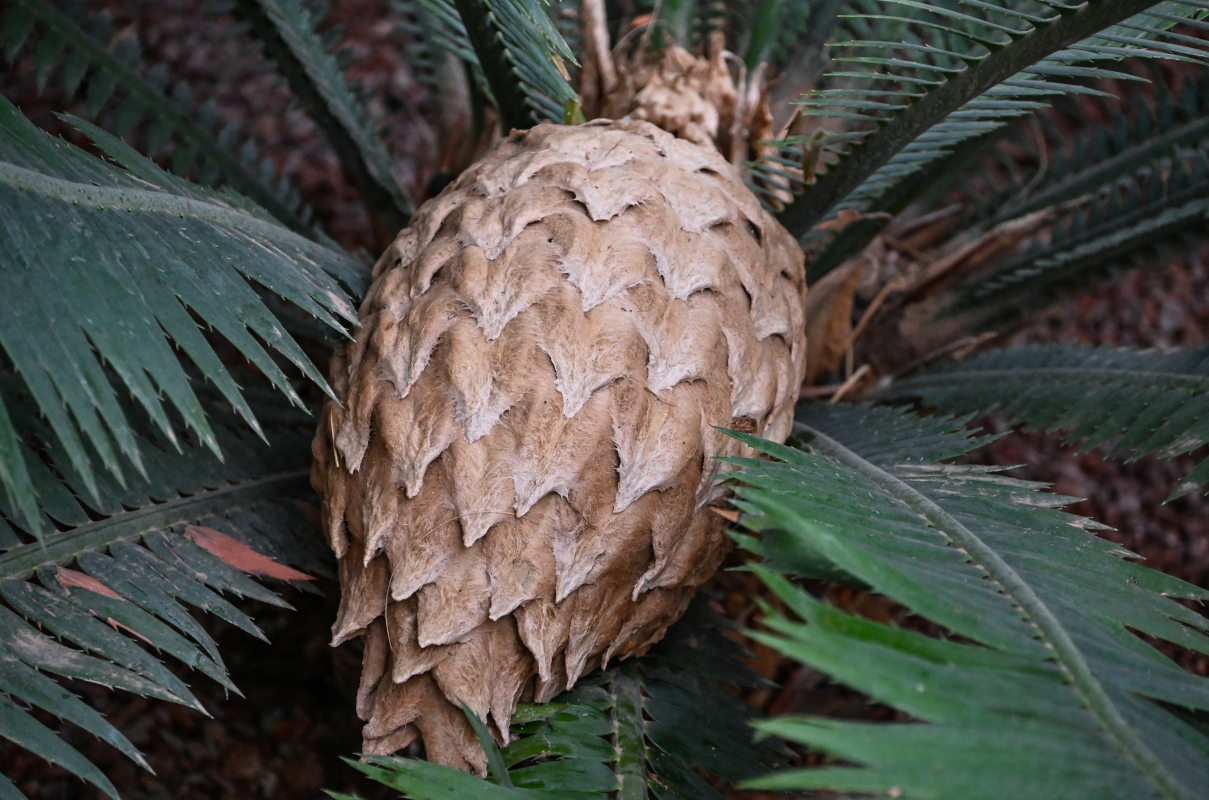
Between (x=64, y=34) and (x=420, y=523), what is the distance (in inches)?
41.3

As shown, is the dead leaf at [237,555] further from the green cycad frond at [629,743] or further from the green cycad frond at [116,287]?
the green cycad frond at [629,743]

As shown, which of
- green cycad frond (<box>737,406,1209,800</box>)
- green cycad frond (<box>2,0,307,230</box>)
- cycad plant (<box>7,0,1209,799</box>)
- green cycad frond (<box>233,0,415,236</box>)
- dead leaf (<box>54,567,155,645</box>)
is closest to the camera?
green cycad frond (<box>737,406,1209,800</box>)

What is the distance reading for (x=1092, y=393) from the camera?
44.6 inches

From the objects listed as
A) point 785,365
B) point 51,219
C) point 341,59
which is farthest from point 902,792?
point 341,59

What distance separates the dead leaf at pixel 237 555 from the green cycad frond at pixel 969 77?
2.36 feet

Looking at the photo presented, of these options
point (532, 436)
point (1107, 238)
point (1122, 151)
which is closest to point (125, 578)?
point (532, 436)

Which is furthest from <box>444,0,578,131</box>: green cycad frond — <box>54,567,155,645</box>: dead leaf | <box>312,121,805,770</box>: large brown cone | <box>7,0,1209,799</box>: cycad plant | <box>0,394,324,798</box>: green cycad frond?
<box>54,567,155,645</box>: dead leaf

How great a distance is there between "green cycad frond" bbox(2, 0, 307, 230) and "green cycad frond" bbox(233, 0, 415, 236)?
13 cm

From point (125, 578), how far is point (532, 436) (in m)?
0.41

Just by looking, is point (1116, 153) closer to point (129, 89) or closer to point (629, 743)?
point (629, 743)

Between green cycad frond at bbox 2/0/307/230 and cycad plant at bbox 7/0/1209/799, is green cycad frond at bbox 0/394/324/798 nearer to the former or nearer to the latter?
cycad plant at bbox 7/0/1209/799

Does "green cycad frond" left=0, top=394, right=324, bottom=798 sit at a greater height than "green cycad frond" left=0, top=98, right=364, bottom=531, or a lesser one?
lesser

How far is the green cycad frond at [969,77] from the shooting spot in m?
0.82

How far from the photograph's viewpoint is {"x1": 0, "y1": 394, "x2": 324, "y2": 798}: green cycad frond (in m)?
0.73
